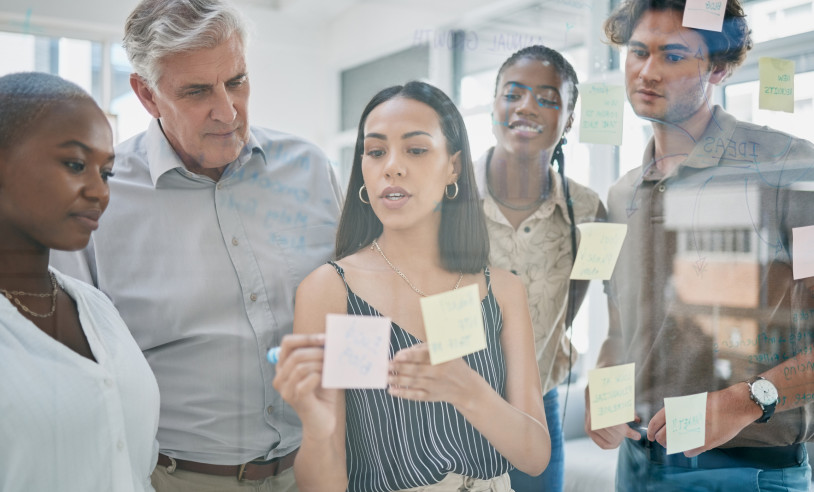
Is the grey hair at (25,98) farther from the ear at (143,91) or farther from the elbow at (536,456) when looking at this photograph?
the elbow at (536,456)

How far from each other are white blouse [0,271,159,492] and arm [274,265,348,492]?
0.21 m

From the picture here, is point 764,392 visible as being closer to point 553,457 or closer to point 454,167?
point 553,457

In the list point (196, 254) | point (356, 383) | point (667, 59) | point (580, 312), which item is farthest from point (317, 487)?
point (667, 59)

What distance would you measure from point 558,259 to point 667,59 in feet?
1.74

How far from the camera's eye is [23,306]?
774mm

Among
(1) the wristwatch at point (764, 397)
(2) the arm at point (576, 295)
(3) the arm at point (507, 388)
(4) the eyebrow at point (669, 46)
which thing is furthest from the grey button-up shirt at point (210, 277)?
(1) the wristwatch at point (764, 397)

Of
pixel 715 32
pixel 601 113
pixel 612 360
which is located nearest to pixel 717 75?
pixel 715 32

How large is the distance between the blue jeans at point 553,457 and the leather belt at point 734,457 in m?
0.26

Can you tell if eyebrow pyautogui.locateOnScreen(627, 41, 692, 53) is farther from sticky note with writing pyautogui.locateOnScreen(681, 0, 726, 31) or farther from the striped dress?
the striped dress

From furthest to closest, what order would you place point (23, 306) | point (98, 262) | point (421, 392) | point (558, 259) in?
point (558, 259), point (421, 392), point (98, 262), point (23, 306)

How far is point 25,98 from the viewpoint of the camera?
77 cm

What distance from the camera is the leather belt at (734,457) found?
1424 mm

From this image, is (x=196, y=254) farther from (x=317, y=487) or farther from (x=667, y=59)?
(x=667, y=59)

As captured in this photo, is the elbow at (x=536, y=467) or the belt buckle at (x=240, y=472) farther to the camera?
the elbow at (x=536, y=467)
